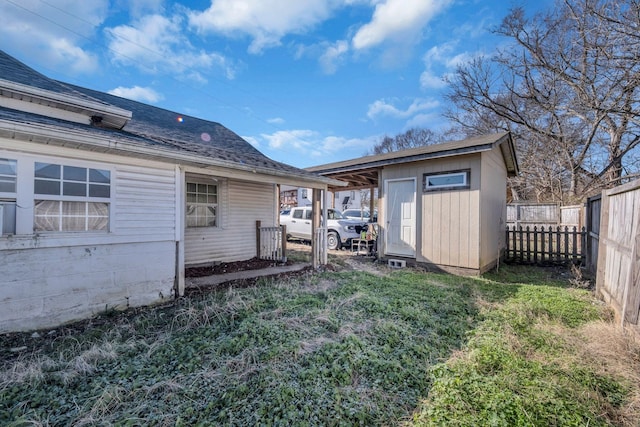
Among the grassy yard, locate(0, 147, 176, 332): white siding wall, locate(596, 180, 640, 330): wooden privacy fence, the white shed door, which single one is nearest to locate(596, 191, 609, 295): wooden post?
locate(596, 180, 640, 330): wooden privacy fence

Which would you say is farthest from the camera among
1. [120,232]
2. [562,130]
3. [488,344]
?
[562,130]

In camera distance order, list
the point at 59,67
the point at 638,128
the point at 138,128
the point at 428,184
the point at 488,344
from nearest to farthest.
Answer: the point at 488,344 → the point at 138,128 → the point at 428,184 → the point at 59,67 → the point at 638,128

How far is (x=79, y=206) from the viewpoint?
390cm

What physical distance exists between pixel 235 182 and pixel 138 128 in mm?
2452

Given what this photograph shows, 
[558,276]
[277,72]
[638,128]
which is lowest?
[558,276]

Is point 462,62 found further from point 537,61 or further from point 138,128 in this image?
point 138,128

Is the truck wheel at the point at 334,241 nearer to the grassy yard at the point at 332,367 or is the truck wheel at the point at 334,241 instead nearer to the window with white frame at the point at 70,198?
the grassy yard at the point at 332,367

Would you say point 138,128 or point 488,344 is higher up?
point 138,128

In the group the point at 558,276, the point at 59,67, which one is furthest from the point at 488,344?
the point at 59,67

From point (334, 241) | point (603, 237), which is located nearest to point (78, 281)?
point (603, 237)

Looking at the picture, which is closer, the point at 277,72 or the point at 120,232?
the point at 120,232

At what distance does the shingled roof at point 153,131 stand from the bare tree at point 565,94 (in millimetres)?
11535

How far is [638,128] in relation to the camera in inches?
457

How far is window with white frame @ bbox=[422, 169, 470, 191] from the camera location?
21.8ft
